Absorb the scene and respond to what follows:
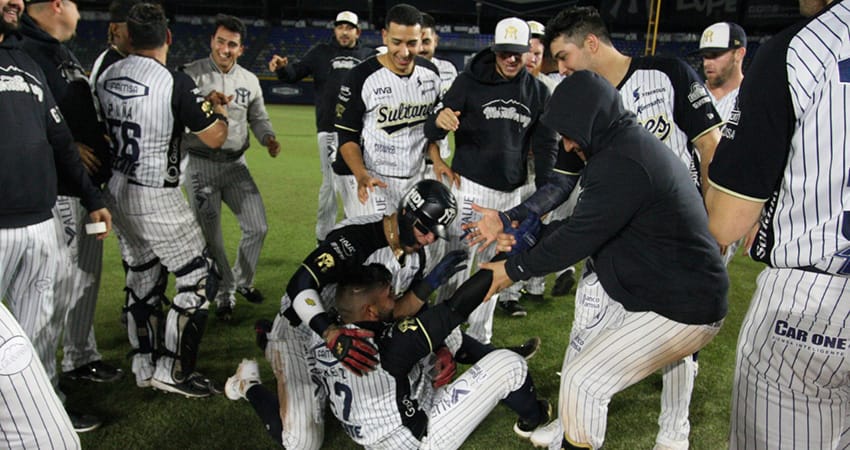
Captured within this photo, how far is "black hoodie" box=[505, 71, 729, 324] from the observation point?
229 centimetres

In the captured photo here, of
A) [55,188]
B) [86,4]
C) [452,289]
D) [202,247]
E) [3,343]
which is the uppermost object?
[86,4]

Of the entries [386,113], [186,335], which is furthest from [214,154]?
[186,335]

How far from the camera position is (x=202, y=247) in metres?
3.70

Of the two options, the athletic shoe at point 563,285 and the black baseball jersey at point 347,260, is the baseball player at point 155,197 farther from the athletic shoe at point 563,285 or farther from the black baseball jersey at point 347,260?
the athletic shoe at point 563,285

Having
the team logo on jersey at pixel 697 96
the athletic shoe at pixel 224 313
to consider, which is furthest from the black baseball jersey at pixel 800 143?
the athletic shoe at pixel 224 313

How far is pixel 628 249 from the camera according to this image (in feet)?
7.90

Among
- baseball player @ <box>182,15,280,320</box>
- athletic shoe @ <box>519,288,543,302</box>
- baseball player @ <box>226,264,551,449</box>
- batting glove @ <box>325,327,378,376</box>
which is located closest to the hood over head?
baseball player @ <box>226,264,551,449</box>

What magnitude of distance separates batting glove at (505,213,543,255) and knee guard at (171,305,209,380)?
77.9 inches

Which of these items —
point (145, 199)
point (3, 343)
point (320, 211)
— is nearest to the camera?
point (3, 343)

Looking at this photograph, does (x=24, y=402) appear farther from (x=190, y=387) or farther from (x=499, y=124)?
(x=499, y=124)

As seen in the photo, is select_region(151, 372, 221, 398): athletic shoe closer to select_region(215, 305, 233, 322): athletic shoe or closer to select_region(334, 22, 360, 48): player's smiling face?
select_region(215, 305, 233, 322): athletic shoe

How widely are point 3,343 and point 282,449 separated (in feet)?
5.12

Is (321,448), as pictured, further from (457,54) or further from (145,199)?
(457,54)

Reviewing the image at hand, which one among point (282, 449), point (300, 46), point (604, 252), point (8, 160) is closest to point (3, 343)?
point (8, 160)
